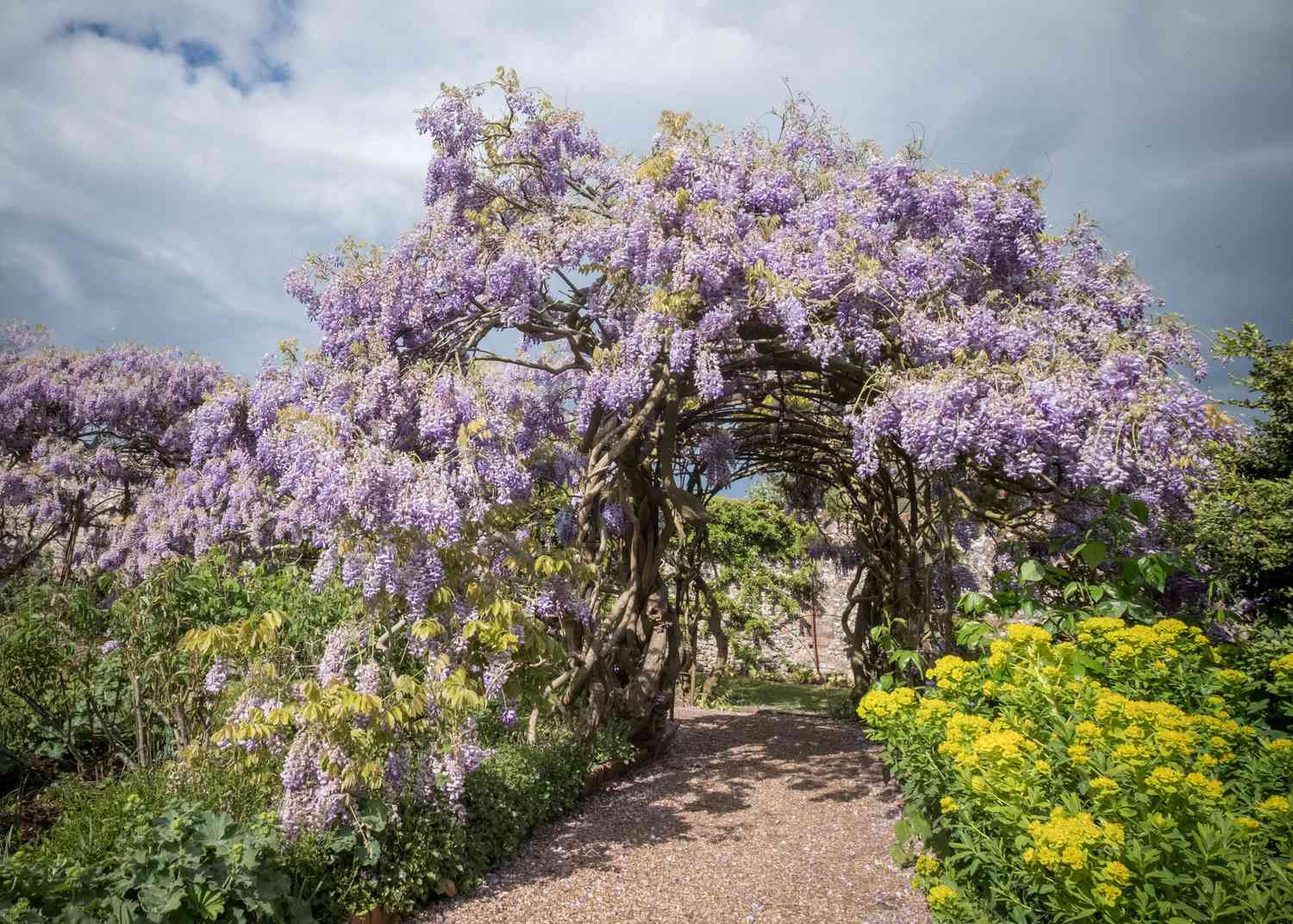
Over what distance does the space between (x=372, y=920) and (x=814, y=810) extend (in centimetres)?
306

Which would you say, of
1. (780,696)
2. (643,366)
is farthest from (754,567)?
(643,366)

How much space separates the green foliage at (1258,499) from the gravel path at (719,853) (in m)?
2.34

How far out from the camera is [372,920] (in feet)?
10.5

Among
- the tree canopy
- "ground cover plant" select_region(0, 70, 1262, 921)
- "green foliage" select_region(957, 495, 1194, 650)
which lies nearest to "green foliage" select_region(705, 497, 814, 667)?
"ground cover plant" select_region(0, 70, 1262, 921)

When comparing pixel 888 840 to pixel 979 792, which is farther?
pixel 888 840

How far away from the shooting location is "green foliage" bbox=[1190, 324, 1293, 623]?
3.82 m

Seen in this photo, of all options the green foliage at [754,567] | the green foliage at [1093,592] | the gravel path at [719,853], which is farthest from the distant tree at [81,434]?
the green foliage at [1093,592]

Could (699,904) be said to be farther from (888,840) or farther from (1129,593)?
(1129,593)

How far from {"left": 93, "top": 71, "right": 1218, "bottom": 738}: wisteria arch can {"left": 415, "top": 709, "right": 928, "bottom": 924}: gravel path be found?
2.64ft

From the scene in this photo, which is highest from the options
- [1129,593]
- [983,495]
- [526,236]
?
[526,236]

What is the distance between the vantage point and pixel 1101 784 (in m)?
1.92

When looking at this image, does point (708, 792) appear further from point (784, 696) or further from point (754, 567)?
point (754, 567)

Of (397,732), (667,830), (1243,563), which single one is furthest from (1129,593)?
(397,732)

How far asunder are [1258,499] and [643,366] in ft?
10.9
